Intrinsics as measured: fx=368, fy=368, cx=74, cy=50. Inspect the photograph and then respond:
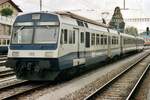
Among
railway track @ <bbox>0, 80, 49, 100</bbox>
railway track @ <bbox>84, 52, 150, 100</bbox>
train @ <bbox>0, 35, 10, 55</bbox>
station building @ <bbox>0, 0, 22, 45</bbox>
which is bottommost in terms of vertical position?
railway track @ <bbox>84, 52, 150, 100</bbox>

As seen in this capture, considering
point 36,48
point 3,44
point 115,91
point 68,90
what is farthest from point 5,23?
point 115,91

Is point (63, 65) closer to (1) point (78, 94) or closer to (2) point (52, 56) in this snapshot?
(2) point (52, 56)

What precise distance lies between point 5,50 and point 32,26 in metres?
31.4

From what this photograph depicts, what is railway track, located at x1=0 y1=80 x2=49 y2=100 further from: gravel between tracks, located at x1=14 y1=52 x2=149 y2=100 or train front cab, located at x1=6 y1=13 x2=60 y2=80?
train front cab, located at x1=6 y1=13 x2=60 y2=80

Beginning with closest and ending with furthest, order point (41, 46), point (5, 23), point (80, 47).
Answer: point (41, 46) → point (80, 47) → point (5, 23)

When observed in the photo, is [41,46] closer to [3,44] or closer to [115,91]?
[115,91]

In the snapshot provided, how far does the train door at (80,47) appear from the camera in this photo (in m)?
16.9

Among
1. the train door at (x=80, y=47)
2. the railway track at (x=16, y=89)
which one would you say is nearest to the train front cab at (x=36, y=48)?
the railway track at (x=16, y=89)

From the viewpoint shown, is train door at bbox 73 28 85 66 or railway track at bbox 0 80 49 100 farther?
train door at bbox 73 28 85 66

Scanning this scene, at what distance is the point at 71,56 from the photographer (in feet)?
52.9

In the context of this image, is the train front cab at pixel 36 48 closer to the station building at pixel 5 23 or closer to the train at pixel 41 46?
the train at pixel 41 46

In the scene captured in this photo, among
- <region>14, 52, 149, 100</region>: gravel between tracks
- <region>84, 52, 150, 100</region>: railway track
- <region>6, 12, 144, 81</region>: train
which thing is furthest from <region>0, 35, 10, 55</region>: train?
<region>6, 12, 144, 81</region>: train

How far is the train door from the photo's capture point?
55.4 ft

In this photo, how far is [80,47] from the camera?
57.4ft
